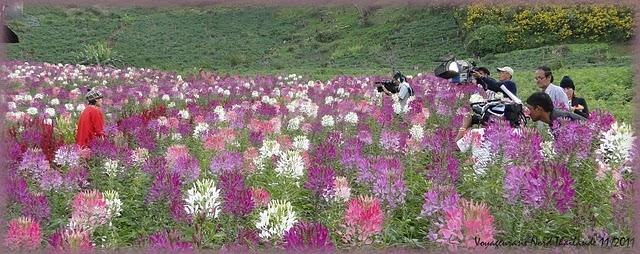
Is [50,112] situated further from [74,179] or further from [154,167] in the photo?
[154,167]

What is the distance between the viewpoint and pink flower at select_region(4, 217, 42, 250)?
2.34 meters

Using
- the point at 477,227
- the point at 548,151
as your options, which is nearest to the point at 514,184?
the point at 477,227

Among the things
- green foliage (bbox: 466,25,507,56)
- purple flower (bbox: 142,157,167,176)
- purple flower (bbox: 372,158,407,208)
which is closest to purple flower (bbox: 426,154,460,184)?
purple flower (bbox: 372,158,407,208)

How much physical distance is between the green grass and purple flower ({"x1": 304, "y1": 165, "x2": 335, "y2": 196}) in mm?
11823

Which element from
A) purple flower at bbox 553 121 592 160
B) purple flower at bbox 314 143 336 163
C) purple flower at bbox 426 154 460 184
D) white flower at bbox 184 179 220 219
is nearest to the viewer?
white flower at bbox 184 179 220 219

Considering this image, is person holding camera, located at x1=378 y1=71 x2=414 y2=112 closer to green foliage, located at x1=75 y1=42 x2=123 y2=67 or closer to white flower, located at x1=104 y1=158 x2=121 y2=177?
white flower, located at x1=104 y1=158 x2=121 y2=177

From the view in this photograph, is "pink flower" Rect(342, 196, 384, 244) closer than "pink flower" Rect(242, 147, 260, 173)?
Yes

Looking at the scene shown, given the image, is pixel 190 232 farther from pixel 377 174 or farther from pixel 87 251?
pixel 377 174

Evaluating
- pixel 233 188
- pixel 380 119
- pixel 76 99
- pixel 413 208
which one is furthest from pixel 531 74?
pixel 233 188

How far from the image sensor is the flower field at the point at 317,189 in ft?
7.97

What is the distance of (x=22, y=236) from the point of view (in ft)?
7.72

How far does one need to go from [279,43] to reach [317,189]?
22.2 metres

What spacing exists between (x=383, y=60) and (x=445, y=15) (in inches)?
190

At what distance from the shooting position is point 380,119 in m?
6.55
